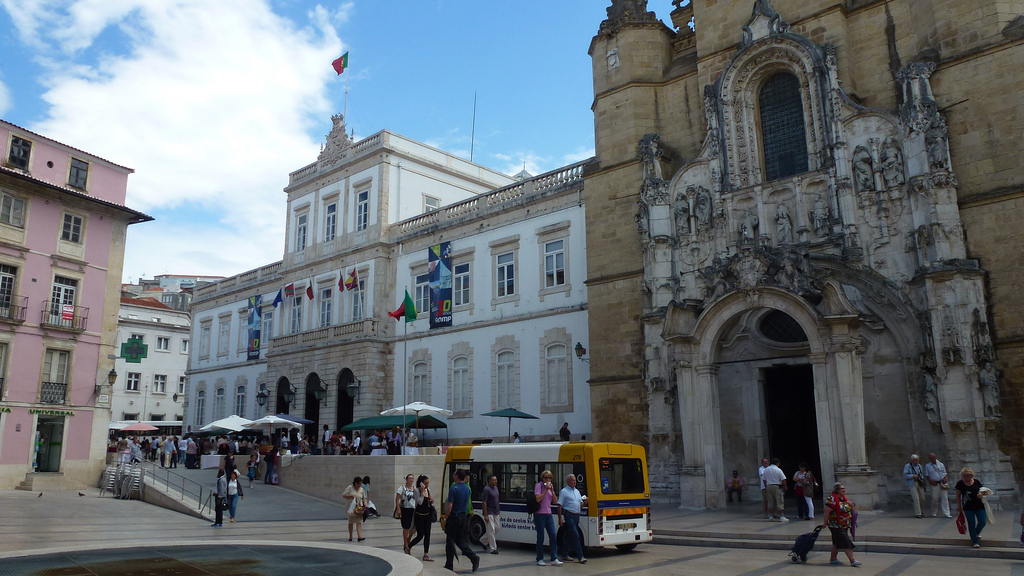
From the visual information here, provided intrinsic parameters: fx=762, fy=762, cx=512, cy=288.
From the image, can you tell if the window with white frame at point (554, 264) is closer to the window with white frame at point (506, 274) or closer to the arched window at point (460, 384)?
the window with white frame at point (506, 274)

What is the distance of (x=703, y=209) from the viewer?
22.2 m

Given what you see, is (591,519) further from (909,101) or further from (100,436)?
(100,436)

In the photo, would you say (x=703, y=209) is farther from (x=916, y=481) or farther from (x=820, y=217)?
(x=916, y=481)

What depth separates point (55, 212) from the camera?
28641 mm

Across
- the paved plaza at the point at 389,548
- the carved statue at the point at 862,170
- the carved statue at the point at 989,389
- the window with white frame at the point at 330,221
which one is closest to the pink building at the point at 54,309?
the paved plaza at the point at 389,548

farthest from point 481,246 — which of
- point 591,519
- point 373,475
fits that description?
point 591,519

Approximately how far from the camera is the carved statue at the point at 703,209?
22.1 meters

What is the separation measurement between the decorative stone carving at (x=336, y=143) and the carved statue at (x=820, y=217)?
24.8 metres

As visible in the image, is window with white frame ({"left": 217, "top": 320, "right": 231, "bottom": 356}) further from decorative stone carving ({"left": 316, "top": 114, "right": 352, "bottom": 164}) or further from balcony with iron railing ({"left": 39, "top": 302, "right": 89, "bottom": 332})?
balcony with iron railing ({"left": 39, "top": 302, "right": 89, "bottom": 332})

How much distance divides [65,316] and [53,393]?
9.41 feet

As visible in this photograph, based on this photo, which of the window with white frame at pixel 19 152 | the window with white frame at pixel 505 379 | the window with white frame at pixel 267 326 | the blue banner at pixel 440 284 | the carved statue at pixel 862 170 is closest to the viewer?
the carved statue at pixel 862 170

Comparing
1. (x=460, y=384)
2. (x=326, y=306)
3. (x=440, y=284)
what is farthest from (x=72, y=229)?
(x=460, y=384)

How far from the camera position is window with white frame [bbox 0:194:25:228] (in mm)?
27078

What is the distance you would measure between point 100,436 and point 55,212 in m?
8.58
